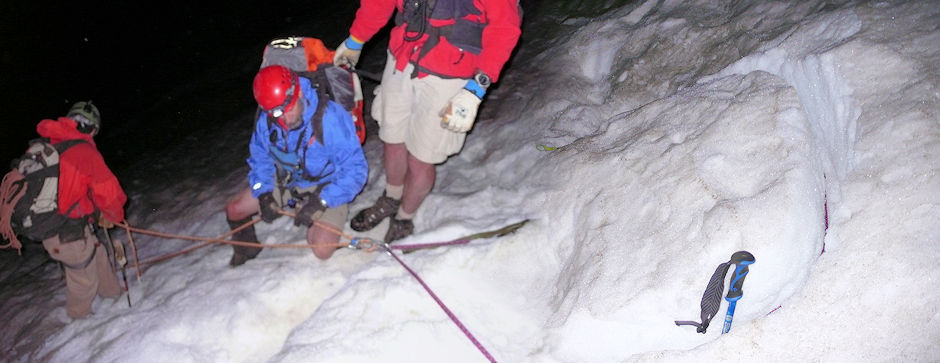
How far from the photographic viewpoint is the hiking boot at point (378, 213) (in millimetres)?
4578

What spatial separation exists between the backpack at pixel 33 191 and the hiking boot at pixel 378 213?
93.5 inches

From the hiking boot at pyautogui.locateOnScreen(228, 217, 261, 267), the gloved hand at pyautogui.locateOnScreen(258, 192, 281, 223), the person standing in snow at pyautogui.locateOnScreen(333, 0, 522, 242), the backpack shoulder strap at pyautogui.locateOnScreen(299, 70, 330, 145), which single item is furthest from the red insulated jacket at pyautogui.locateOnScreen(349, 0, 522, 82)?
the hiking boot at pyautogui.locateOnScreen(228, 217, 261, 267)

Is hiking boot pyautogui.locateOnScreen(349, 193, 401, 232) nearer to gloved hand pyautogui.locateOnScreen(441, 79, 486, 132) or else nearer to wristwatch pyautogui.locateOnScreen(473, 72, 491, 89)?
gloved hand pyautogui.locateOnScreen(441, 79, 486, 132)

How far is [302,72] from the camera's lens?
3953 mm

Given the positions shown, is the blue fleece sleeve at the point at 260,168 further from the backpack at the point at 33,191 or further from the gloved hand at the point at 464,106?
the gloved hand at the point at 464,106

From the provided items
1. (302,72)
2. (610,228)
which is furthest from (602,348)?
(302,72)

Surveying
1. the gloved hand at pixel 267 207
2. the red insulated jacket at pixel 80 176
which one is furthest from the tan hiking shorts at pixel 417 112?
the red insulated jacket at pixel 80 176

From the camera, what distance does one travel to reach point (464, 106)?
11.0 feet

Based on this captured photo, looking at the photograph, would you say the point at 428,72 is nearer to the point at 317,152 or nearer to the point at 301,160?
the point at 317,152

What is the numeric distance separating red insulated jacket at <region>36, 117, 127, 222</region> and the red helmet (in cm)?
173

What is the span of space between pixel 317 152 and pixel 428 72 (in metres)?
1.11

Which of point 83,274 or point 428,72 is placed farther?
point 83,274

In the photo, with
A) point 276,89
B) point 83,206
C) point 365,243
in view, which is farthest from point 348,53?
point 83,206

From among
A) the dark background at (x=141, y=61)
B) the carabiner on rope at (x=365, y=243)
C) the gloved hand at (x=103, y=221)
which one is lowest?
the dark background at (x=141, y=61)
